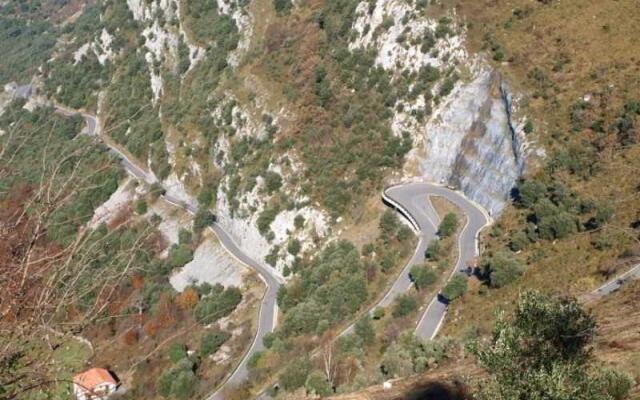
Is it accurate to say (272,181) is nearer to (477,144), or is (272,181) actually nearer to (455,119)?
(455,119)

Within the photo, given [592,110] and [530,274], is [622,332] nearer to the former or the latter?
[530,274]

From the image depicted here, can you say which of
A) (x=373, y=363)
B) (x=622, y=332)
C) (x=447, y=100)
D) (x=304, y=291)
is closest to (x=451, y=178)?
(x=447, y=100)

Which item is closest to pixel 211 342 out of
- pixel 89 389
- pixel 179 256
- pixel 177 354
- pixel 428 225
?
pixel 177 354

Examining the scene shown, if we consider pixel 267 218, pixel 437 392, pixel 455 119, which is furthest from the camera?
pixel 267 218

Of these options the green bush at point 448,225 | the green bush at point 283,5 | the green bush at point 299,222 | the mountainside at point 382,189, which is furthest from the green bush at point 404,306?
the green bush at point 283,5

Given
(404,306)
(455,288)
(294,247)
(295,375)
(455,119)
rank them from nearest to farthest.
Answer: (295,375), (455,288), (404,306), (455,119), (294,247)

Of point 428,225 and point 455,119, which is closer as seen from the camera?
point 428,225

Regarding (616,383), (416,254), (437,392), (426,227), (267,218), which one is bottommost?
(416,254)

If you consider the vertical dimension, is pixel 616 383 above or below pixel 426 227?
above
